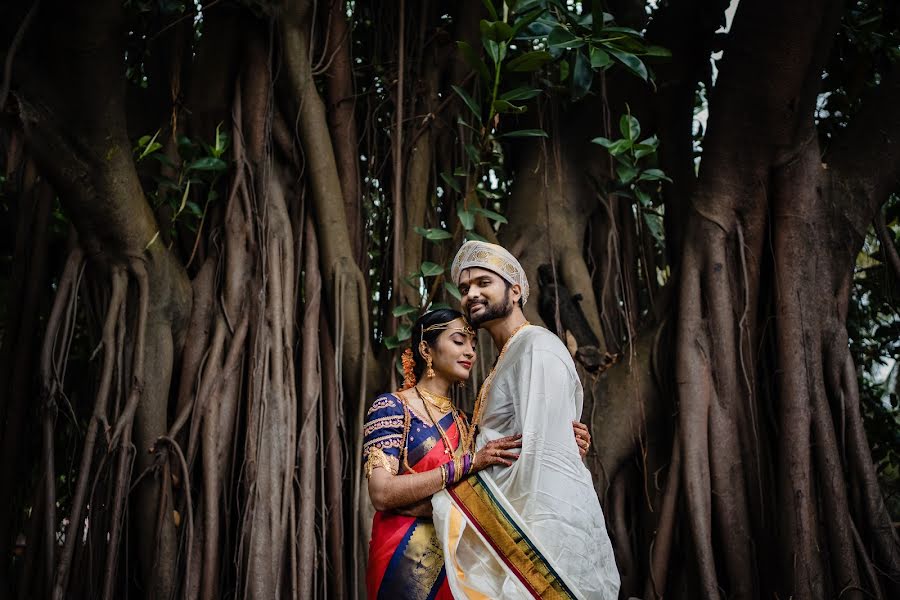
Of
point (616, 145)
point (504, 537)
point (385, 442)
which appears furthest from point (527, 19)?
point (504, 537)

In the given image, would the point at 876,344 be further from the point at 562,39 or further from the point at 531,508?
the point at 531,508

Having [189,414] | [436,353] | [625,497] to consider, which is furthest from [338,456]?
[625,497]

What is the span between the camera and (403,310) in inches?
122

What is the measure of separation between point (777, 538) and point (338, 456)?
5.18 feet

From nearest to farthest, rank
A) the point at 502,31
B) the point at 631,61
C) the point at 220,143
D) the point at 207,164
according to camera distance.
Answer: the point at 502,31, the point at 631,61, the point at 207,164, the point at 220,143

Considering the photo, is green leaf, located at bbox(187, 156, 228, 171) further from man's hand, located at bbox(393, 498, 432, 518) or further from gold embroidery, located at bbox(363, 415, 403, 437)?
man's hand, located at bbox(393, 498, 432, 518)

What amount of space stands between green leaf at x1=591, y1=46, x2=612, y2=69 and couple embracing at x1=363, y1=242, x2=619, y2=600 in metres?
0.85

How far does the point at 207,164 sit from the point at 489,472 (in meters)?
1.86

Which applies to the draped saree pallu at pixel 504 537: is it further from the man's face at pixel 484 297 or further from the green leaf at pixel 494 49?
the green leaf at pixel 494 49

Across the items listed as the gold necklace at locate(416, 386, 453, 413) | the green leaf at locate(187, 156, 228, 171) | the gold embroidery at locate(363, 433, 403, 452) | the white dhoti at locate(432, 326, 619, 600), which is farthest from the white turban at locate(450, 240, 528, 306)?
the green leaf at locate(187, 156, 228, 171)

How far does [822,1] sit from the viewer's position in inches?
122

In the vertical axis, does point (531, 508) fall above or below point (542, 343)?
below

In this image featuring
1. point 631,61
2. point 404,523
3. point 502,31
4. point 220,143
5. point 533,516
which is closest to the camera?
point 533,516

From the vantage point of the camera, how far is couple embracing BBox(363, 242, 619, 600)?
1.91m
